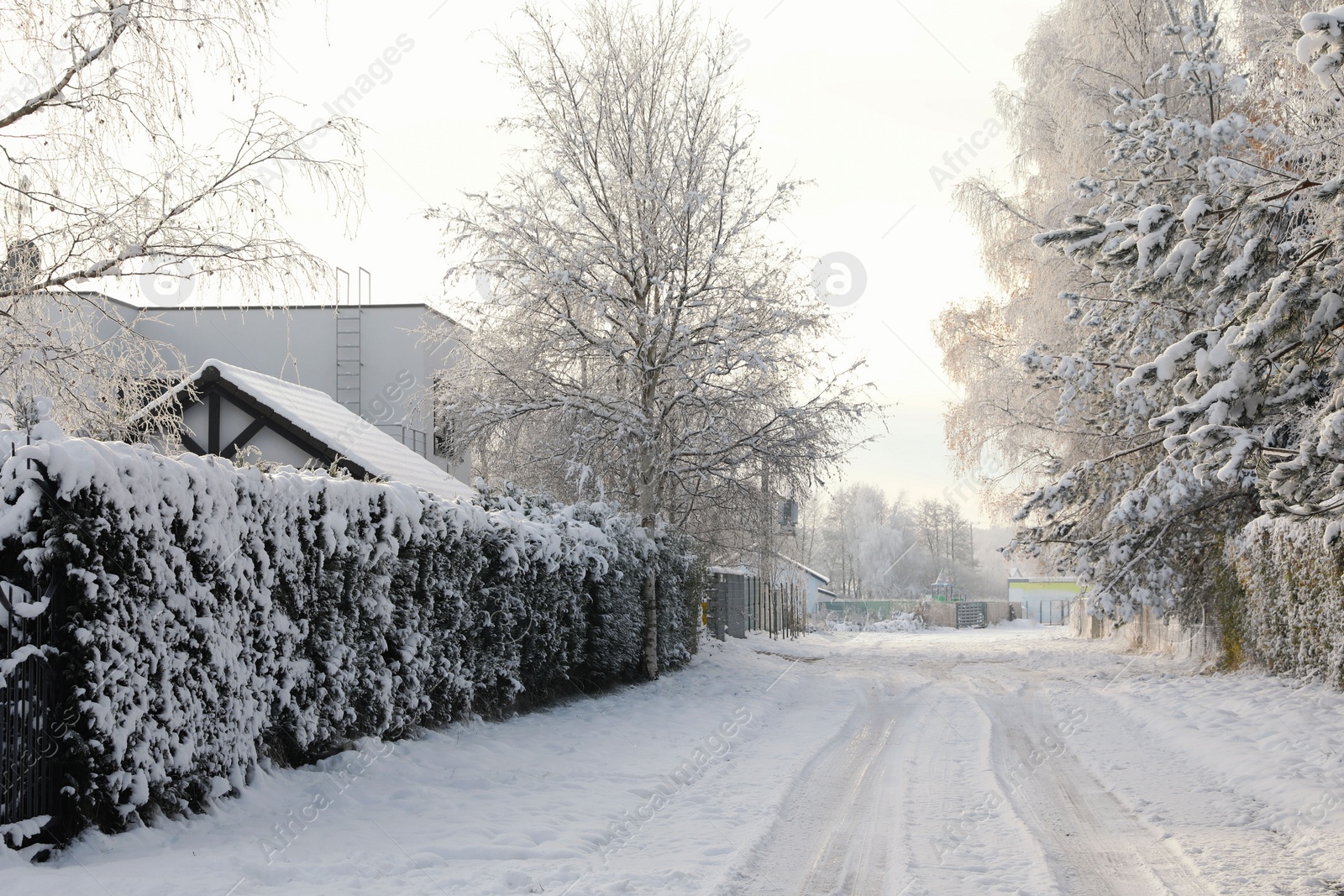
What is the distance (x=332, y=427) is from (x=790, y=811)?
13666 mm

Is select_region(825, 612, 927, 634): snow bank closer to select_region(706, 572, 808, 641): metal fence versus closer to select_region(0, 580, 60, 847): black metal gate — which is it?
select_region(706, 572, 808, 641): metal fence

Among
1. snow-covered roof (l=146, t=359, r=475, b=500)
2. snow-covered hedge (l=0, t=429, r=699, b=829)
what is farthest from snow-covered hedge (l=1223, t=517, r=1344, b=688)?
snow-covered roof (l=146, t=359, r=475, b=500)

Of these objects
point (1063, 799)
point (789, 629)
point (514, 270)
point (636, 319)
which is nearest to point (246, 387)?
point (514, 270)

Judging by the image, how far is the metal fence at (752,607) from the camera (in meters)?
25.7

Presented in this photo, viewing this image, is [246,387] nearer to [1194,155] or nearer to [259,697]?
[259,697]

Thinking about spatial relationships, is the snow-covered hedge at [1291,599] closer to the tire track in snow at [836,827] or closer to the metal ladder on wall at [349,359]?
the tire track in snow at [836,827]

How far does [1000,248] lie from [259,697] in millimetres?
18678

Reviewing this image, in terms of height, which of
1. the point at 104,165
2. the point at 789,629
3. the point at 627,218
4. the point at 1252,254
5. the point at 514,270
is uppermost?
the point at 627,218

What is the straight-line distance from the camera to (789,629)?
3606 cm

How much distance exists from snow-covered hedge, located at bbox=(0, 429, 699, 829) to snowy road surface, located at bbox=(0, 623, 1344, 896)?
14.6 inches

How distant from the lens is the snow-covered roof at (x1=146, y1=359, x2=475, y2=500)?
17.6 meters

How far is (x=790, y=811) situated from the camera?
7.52 meters

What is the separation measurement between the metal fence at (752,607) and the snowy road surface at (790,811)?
41.1 ft

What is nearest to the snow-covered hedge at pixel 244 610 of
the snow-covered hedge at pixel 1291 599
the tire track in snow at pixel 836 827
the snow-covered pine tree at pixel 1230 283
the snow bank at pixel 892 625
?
the tire track in snow at pixel 836 827
